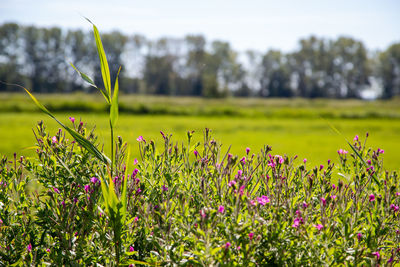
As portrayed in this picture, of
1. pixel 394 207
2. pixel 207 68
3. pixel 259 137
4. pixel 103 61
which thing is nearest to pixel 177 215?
pixel 103 61

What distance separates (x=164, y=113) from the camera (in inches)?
1399

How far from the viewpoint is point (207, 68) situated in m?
67.0

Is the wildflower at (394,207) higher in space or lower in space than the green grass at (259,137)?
higher

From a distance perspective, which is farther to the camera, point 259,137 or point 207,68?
point 207,68

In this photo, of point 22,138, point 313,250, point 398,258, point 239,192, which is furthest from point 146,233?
point 22,138

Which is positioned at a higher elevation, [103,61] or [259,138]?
[103,61]

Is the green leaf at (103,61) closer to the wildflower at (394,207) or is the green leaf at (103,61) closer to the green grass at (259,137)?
the wildflower at (394,207)

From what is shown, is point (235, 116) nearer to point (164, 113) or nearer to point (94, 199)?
point (164, 113)

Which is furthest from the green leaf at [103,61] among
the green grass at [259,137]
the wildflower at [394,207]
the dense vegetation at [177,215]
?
the green grass at [259,137]

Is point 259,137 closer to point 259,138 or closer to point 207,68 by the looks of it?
point 259,138

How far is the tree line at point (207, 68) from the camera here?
78.6 meters

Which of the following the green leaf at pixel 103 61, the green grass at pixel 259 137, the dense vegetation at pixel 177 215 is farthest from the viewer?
the green grass at pixel 259 137

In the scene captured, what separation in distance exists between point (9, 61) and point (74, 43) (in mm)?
16788

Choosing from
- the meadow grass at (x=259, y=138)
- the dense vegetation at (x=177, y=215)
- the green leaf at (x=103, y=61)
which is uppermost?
the green leaf at (x=103, y=61)
